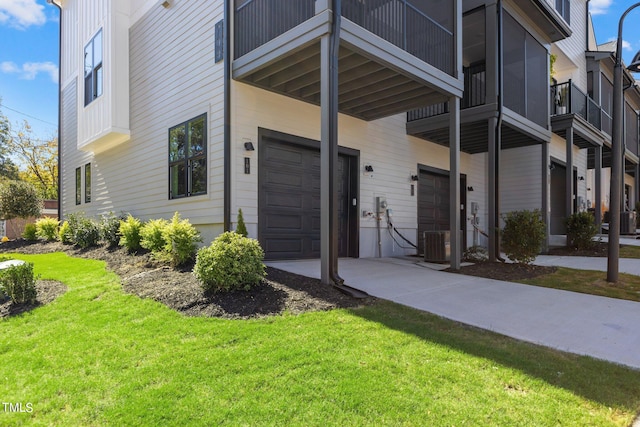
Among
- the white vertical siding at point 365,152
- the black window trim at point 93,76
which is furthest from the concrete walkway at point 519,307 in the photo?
the black window trim at point 93,76

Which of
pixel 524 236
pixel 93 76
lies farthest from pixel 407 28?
pixel 93 76

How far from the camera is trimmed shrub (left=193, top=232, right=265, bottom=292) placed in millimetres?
4512

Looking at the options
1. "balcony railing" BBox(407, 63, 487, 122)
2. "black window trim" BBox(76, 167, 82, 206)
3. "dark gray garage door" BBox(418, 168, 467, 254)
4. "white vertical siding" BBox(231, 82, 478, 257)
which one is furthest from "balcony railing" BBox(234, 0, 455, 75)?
"black window trim" BBox(76, 167, 82, 206)

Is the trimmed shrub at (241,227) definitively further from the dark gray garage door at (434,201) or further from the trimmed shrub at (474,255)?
the dark gray garage door at (434,201)

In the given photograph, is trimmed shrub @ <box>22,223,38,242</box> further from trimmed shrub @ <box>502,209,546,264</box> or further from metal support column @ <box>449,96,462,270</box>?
trimmed shrub @ <box>502,209,546,264</box>

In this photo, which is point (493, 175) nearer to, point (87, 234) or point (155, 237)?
point (155, 237)

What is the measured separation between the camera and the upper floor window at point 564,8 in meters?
13.4

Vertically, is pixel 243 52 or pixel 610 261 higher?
pixel 243 52

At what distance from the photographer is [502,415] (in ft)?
7.41

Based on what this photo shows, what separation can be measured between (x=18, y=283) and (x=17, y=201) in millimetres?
11817

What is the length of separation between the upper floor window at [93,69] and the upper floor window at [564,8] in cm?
1531

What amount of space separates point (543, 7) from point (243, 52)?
27.7 ft

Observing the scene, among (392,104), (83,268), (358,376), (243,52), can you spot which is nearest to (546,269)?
(392,104)

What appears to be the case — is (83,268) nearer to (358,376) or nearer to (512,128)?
(358,376)
